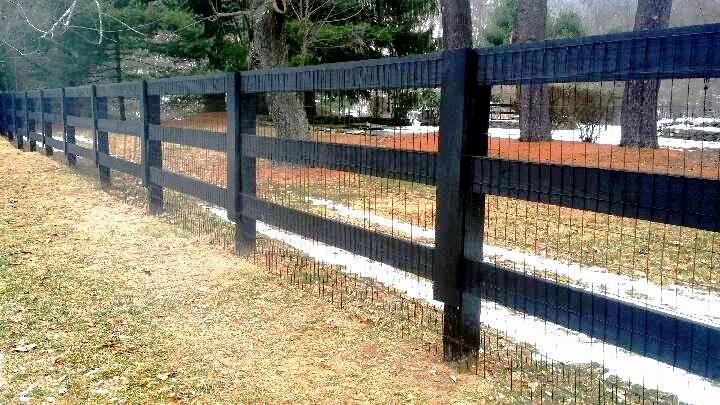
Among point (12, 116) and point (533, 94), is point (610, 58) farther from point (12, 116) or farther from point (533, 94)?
point (12, 116)

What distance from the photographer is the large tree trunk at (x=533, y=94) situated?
12.6 meters

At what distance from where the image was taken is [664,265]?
218 inches

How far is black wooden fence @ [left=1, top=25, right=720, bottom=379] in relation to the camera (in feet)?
7.56

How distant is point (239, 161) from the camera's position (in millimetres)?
5387

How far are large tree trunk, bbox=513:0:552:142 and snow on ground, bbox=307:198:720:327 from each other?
7.13m

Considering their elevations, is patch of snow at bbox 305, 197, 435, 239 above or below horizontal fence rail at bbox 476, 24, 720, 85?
below

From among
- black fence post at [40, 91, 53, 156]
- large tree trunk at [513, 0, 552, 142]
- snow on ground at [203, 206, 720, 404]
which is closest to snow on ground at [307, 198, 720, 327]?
snow on ground at [203, 206, 720, 404]

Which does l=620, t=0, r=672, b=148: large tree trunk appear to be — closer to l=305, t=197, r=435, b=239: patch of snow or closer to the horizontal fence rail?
l=305, t=197, r=435, b=239: patch of snow

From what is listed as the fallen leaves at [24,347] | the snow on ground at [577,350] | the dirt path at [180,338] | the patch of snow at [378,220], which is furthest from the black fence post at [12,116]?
the fallen leaves at [24,347]

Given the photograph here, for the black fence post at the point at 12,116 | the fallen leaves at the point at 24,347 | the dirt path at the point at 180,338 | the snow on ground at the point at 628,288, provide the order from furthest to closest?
1. the black fence post at the point at 12,116
2. the snow on ground at the point at 628,288
3. the fallen leaves at the point at 24,347
4. the dirt path at the point at 180,338

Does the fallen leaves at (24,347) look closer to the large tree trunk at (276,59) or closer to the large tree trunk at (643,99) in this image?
the large tree trunk at (276,59)

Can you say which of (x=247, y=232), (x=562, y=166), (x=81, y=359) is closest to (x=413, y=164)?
(x=562, y=166)

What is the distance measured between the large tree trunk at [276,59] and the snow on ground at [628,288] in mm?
6515

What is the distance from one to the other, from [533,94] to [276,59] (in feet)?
18.2
